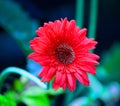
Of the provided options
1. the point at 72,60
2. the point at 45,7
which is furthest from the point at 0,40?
the point at 72,60

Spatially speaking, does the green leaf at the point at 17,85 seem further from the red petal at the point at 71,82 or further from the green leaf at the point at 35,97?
the red petal at the point at 71,82

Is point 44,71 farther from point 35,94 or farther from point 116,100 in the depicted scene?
point 116,100

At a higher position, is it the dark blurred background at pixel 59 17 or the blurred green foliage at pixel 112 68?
the dark blurred background at pixel 59 17

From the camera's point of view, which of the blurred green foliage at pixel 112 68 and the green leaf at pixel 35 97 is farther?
the blurred green foliage at pixel 112 68

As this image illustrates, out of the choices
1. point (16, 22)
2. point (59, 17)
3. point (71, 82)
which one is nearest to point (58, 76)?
point (71, 82)

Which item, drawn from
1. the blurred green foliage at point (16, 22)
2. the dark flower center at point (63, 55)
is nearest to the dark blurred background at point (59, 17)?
the blurred green foliage at point (16, 22)

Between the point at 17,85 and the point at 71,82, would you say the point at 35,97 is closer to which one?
the point at 17,85

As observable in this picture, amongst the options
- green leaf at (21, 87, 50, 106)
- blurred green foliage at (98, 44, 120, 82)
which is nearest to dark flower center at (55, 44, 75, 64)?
green leaf at (21, 87, 50, 106)
